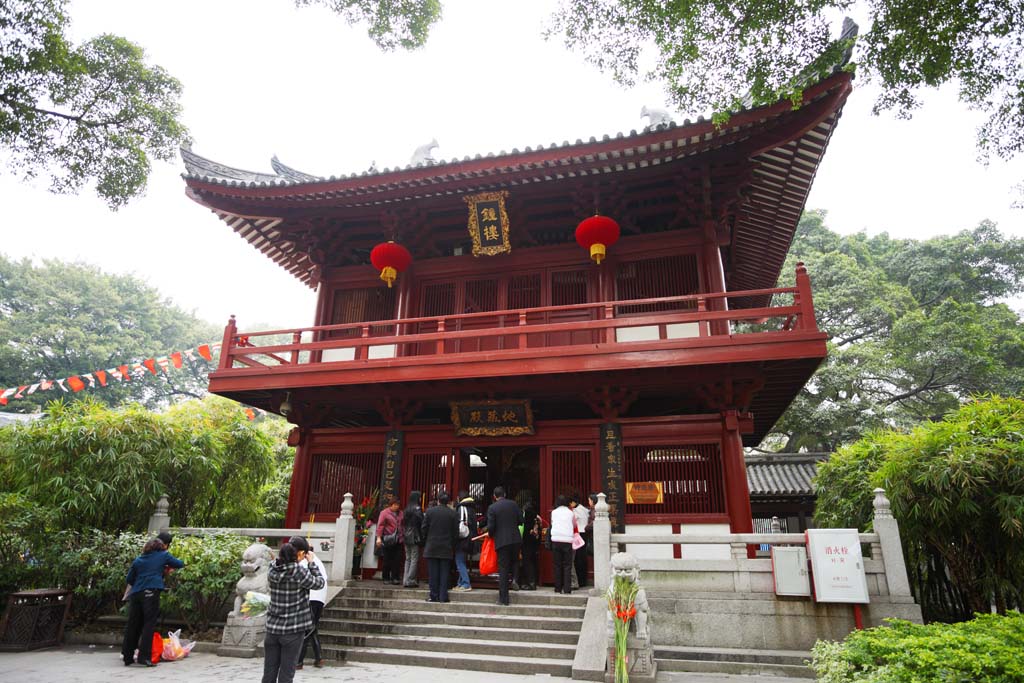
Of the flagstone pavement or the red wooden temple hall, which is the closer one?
the flagstone pavement

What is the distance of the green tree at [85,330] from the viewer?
33562 mm

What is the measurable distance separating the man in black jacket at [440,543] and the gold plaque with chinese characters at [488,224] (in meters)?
4.41

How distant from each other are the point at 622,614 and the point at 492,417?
4.73 meters

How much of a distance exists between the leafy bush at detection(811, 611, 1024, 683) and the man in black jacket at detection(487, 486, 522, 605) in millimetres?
3640

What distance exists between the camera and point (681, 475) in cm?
921

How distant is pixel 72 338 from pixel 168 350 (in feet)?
22.8

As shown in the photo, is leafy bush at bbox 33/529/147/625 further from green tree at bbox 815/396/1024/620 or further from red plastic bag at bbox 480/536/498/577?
green tree at bbox 815/396/1024/620

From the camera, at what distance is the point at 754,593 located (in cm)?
709

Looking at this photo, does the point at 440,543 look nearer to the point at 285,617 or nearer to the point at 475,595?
the point at 475,595

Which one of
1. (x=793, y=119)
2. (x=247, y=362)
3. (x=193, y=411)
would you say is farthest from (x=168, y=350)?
(x=793, y=119)

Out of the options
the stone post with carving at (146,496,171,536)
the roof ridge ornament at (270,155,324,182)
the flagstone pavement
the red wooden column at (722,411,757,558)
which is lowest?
the flagstone pavement

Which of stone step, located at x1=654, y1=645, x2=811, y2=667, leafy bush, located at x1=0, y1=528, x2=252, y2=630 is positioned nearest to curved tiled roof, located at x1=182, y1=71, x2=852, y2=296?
leafy bush, located at x1=0, y1=528, x2=252, y2=630

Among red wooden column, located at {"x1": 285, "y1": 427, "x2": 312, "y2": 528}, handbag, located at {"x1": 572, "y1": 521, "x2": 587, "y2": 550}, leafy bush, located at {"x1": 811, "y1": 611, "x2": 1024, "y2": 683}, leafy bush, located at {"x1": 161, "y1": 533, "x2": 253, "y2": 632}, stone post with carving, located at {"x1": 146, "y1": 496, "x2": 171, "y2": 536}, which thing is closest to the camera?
leafy bush, located at {"x1": 811, "y1": 611, "x2": 1024, "y2": 683}

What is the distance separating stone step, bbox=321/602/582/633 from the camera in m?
7.17
